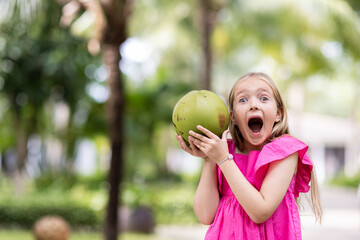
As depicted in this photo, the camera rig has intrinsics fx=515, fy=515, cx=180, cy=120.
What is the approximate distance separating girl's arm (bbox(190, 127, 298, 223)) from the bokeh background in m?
5.48

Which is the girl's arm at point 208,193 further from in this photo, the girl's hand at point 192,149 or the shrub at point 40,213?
the shrub at point 40,213

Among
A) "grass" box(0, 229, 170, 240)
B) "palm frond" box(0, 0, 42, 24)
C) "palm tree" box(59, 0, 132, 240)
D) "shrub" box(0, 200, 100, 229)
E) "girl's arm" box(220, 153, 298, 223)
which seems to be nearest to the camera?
"girl's arm" box(220, 153, 298, 223)

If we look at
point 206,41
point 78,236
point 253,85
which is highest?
point 206,41

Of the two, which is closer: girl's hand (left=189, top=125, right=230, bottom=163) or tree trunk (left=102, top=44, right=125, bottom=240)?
girl's hand (left=189, top=125, right=230, bottom=163)

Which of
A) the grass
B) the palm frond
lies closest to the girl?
the palm frond

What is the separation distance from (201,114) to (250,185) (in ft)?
1.07

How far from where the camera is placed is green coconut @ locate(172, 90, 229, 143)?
77.5 inches

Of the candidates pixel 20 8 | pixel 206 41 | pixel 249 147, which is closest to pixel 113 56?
pixel 20 8

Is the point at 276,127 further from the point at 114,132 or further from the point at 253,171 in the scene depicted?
the point at 114,132

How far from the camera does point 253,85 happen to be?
2.12 m

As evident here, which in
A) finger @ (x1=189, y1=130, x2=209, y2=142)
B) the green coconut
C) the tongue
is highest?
the green coconut

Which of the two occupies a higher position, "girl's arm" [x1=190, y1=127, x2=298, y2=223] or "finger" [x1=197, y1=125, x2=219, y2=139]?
"finger" [x1=197, y1=125, x2=219, y2=139]

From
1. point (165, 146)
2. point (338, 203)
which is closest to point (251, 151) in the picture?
point (338, 203)

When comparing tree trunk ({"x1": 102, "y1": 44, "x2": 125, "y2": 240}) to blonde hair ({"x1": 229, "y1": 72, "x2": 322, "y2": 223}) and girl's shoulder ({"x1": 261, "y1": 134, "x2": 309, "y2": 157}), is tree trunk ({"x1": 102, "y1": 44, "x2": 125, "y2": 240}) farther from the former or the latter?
girl's shoulder ({"x1": 261, "y1": 134, "x2": 309, "y2": 157})
